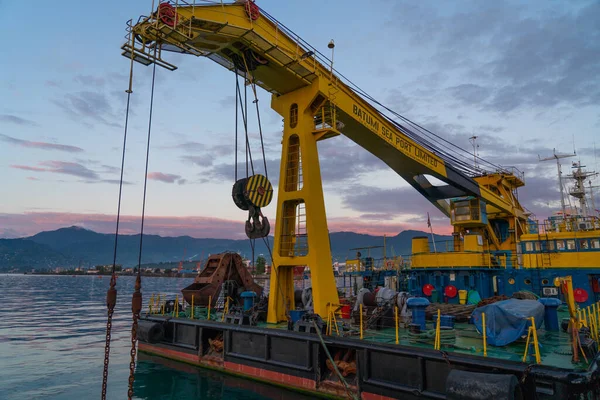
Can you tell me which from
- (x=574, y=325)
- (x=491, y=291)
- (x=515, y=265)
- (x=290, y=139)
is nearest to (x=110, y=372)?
(x=290, y=139)

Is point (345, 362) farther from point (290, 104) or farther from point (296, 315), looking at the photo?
point (290, 104)

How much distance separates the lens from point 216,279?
66.6 ft

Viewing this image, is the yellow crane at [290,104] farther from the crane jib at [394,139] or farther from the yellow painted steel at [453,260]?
the yellow painted steel at [453,260]

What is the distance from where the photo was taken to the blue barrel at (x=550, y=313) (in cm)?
1270

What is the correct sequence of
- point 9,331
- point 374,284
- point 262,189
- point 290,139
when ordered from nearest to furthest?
point 262,189 < point 290,139 < point 9,331 < point 374,284

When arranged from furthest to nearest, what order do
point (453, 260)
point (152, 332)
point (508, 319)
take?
point (453, 260), point (152, 332), point (508, 319)

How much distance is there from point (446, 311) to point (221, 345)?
965cm

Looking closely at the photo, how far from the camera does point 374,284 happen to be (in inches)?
1094

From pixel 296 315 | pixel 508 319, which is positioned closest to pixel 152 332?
pixel 296 315

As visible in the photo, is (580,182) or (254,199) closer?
(254,199)

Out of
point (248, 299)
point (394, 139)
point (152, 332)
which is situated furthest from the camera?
point (394, 139)

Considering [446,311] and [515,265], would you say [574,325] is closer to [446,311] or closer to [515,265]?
[446,311]

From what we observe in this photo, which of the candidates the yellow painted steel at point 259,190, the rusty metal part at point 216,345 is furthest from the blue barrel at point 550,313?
the rusty metal part at point 216,345

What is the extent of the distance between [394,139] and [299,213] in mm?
6623
